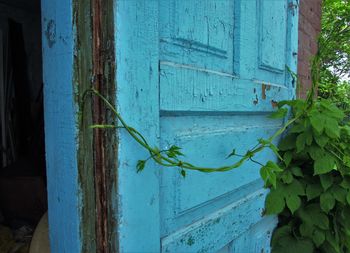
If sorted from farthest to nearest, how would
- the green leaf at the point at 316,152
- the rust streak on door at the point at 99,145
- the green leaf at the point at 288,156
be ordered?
the green leaf at the point at 288,156
the green leaf at the point at 316,152
the rust streak on door at the point at 99,145

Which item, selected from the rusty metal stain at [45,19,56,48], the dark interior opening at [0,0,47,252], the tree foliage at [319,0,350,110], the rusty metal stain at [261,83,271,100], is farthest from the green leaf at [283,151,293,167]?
the dark interior opening at [0,0,47,252]

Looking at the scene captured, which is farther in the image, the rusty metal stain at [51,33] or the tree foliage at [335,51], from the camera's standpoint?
the tree foliage at [335,51]

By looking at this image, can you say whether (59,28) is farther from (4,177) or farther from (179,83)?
(4,177)

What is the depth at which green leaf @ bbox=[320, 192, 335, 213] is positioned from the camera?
1531mm

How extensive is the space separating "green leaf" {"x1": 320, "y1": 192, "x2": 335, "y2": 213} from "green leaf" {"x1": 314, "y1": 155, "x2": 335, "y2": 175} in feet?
0.55

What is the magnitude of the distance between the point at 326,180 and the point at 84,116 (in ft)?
4.08

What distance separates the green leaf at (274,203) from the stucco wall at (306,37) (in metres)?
0.77

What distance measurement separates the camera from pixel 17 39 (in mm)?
3199

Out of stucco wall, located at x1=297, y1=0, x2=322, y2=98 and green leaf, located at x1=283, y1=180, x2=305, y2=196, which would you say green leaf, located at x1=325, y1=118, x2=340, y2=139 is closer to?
green leaf, located at x1=283, y1=180, x2=305, y2=196

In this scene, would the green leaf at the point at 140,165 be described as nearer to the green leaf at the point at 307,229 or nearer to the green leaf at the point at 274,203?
the green leaf at the point at 274,203

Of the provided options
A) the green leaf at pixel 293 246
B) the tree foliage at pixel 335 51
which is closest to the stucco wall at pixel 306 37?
the tree foliage at pixel 335 51

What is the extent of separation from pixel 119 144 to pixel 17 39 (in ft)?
9.51

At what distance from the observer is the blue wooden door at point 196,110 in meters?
0.84

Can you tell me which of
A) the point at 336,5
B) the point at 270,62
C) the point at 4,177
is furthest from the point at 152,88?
the point at 336,5
